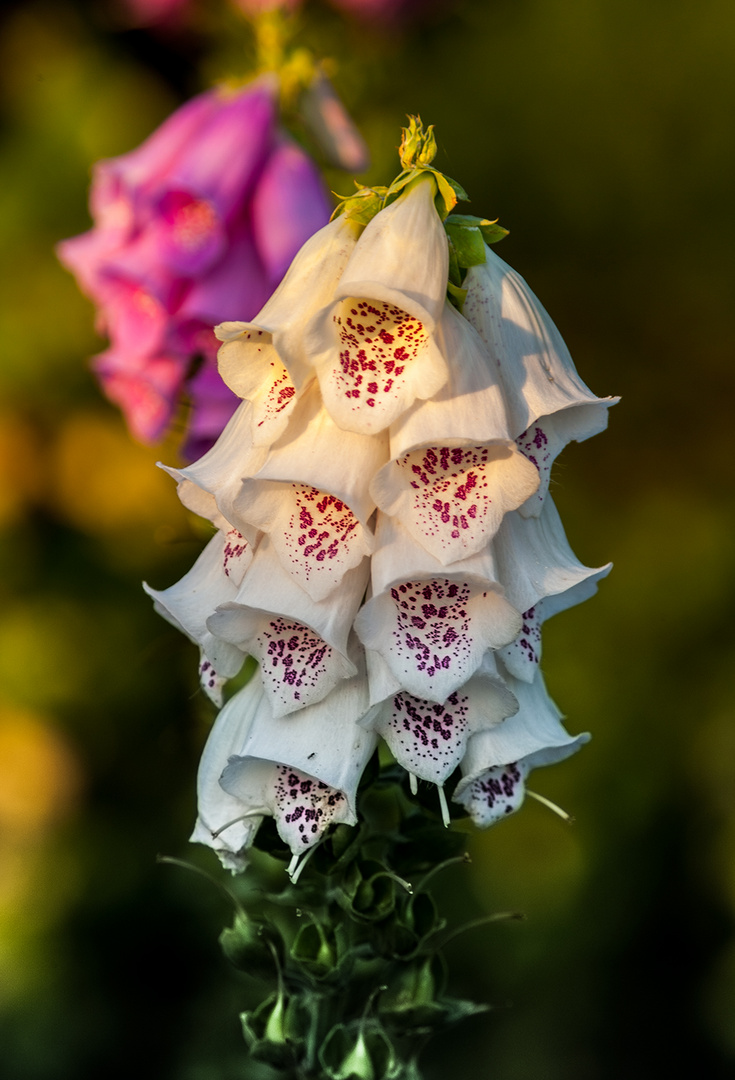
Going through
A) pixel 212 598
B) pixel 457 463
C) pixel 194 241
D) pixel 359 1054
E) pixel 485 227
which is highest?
pixel 194 241

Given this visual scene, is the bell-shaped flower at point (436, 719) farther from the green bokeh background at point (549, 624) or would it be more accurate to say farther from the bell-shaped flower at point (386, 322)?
the green bokeh background at point (549, 624)

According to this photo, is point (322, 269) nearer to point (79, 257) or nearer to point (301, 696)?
point (301, 696)

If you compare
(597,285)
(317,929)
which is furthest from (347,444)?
(597,285)

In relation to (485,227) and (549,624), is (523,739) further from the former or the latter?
(549,624)

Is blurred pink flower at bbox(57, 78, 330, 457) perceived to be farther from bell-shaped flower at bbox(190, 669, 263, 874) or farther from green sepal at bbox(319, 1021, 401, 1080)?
green sepal at bbox(319, 1021, 401, 1080)

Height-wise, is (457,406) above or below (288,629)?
above

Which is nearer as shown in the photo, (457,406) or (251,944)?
(457,406)

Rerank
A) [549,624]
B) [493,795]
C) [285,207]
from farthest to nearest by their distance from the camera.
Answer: [549,624] → [285,207] → [493,795]

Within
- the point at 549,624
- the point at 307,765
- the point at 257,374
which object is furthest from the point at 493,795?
the point at 549,624
